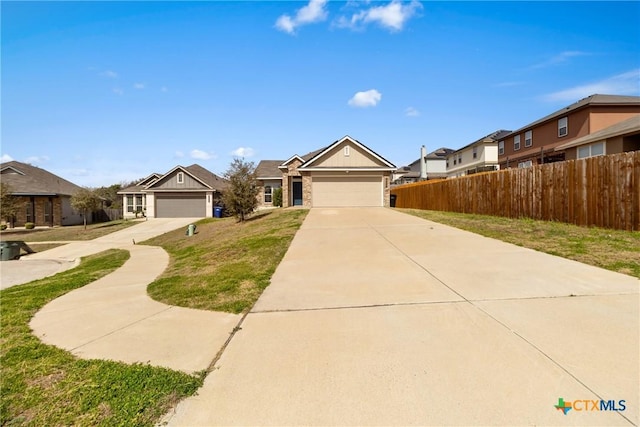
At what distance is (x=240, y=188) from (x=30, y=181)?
2288 centimetres

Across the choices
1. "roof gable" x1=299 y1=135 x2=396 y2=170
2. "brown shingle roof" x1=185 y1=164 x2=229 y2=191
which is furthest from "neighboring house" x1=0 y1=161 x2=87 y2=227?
"roof gable" x1=299 y1=135 x2=396 y2=170

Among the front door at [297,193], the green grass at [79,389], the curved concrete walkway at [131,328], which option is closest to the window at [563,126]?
the front door at [297,193]

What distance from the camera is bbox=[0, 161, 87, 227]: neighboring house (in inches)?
1006

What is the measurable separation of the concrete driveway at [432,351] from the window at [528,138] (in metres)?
26.1

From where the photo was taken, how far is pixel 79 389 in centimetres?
259

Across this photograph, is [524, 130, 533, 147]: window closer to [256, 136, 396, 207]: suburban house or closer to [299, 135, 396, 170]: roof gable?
[299, 135, 396, 170]: roof gable

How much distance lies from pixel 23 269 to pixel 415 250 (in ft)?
45.5

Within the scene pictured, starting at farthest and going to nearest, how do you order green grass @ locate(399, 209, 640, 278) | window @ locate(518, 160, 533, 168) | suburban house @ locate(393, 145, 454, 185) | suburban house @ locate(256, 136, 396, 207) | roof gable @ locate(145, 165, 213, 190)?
suburban house @ locate(393, 145, 454, 185)
roof gable @ locate(145, 165, 213, 190)
window @ locate(518, 160, 533, 168)
suburban house @ locate(256, 136, 396, 207)
green grass @ locate(399, 209, 640, 278)

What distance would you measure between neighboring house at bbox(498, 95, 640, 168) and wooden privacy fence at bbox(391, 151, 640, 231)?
10.5m

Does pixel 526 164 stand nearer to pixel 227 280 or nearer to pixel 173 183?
pixel 227 280

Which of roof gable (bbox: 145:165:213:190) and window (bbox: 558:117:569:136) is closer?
window (bbox: 558:117:569:136)

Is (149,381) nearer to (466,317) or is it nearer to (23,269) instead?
(466,317)

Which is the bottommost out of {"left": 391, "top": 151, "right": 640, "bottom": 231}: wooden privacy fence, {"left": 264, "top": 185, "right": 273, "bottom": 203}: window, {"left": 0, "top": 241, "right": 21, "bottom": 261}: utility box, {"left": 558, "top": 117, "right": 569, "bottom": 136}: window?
{"left": 0, "top": 241, "right": 21, "bottom": 261}: utility box

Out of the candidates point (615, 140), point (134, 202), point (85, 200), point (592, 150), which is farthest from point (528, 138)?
point (134, 202)
